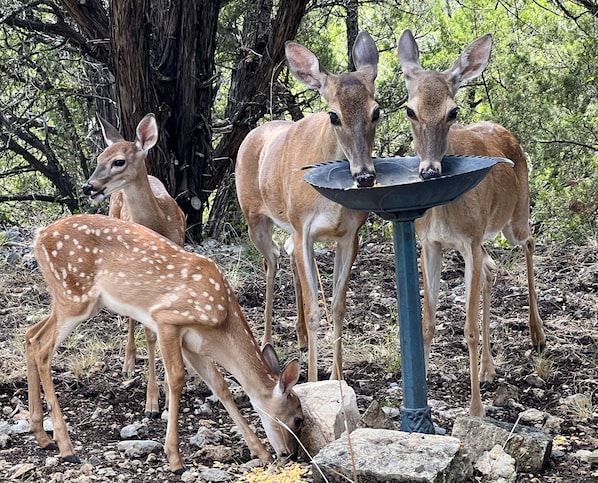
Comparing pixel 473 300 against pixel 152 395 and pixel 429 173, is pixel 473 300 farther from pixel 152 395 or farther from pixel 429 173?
pixel 152 395

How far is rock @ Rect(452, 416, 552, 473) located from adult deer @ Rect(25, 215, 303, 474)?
93 cm

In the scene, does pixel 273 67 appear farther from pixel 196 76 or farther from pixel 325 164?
pixel 325 164

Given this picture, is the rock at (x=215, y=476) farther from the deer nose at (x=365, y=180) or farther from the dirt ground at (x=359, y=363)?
the deer nose at (x=365, y=180)

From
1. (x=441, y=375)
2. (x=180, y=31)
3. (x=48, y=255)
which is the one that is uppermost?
(x=180, y=31)

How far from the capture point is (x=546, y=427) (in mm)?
5102

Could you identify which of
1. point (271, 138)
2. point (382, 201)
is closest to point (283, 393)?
point (382, 201)


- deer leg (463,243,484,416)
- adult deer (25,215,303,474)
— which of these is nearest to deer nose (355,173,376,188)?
deer leg (463,243,484,416)

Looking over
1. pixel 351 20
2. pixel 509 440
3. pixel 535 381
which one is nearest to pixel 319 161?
pixel 535 381

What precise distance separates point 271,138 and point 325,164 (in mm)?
2102

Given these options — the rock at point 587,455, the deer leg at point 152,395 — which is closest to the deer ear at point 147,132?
the deer leg at point 152,395

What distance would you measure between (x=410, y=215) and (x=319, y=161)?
59.1 inches

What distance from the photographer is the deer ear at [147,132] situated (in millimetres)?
6754

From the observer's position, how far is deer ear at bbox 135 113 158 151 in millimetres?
6754

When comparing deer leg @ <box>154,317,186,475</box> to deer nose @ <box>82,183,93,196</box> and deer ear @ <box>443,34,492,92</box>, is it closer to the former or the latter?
deer nose @ <box>82,183,93,196</box>
